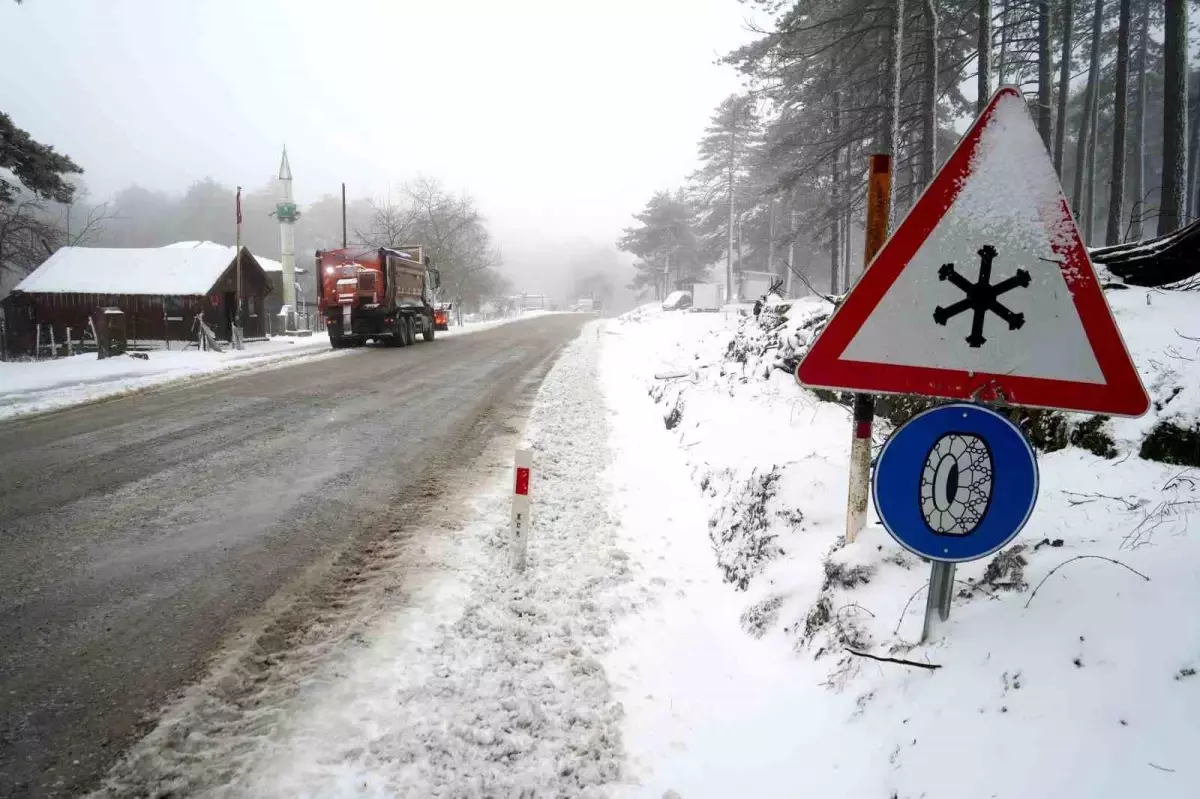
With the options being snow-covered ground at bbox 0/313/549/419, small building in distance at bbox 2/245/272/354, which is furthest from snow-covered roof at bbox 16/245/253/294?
snow-covered ground at bbox 0/313/549/419

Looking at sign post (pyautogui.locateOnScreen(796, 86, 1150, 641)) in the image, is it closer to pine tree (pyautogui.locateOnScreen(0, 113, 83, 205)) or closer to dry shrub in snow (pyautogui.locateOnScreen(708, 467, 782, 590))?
dry shrub in snow (pyautogui.locateOnScreen(708, 467, 782, 590))

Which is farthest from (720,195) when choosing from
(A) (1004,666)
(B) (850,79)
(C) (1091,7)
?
(A) (1004,666)

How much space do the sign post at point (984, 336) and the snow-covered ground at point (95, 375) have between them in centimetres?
1171

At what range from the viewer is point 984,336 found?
1.94m

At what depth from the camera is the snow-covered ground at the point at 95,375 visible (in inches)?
385

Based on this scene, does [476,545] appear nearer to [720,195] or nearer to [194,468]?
[194,468]

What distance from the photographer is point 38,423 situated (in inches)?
320

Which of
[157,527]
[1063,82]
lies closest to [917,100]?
[1063,82]

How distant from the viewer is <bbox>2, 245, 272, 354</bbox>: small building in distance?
28.3 m

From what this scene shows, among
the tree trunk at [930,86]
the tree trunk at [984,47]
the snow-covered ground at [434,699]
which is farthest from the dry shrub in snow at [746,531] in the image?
the tree trunk at [984,47]

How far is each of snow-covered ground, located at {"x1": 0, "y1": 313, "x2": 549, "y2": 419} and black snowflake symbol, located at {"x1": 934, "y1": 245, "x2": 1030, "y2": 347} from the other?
11843mm

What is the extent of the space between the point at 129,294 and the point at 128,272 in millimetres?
1610

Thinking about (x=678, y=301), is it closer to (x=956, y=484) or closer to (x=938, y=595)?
(x=938, y=595)

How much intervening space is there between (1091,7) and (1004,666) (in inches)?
1486
